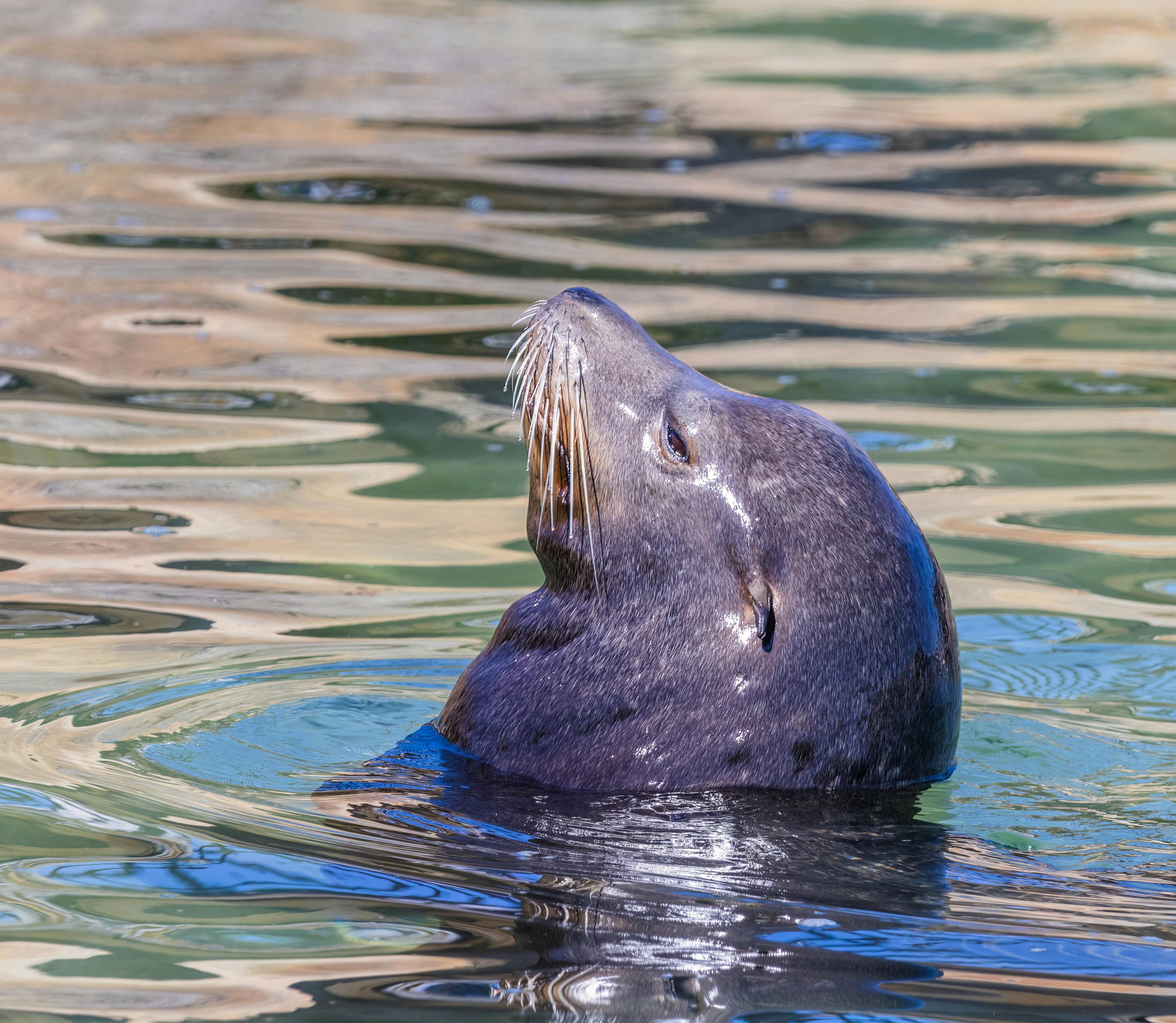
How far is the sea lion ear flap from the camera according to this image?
5246 mm

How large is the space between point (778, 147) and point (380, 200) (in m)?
3.62

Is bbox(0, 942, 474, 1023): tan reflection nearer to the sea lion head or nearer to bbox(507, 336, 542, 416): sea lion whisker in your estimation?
the sea lion head

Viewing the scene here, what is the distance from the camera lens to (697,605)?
544 cm

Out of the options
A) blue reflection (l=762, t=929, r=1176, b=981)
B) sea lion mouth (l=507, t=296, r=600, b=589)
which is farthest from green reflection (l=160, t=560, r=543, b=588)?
blue reflection (l=762, t=929, r=1176, b=981)

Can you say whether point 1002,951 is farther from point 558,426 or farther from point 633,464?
point 558,426

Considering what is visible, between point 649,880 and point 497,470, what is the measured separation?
183 inches

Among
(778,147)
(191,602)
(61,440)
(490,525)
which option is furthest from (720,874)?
(778,147)

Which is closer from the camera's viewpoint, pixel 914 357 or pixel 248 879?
pixel 248 879

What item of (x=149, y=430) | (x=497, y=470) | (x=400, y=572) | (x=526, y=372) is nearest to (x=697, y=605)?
(x=526, y=372)

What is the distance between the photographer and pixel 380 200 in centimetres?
1357

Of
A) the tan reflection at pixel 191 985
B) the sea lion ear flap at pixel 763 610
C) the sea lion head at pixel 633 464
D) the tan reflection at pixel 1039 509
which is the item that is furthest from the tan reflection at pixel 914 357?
the tan reflection at pixel 191 985

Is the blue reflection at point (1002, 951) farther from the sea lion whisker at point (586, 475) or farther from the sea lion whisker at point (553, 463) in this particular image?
the sea lion whisker at point (553, 463)

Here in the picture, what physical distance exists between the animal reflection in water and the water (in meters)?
0.02

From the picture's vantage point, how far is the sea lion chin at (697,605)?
5215mm
